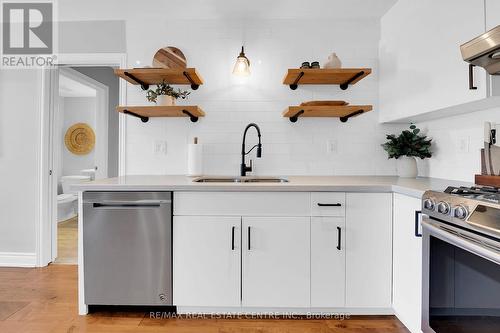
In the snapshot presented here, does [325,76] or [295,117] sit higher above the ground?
[325,76]

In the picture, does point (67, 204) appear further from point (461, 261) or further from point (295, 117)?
point (461, 261)

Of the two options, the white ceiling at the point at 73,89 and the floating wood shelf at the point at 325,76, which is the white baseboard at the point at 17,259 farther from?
the white ceiling at the point at 73,89

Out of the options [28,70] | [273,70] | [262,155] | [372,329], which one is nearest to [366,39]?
[273,70]

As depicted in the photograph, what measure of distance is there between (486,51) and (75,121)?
22.7 feet

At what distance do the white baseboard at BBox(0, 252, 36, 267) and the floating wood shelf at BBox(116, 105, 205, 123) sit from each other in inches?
65.2

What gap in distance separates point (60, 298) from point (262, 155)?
1.86 meters

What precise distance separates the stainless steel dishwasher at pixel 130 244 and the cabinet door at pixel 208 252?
0.07 metres

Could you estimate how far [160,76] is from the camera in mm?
2410

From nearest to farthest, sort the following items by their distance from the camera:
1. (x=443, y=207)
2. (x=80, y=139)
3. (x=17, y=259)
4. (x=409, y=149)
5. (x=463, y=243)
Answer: (x=463, y=243) → (x=443, y=207) → (x=409, y=149) → (x=17, y=259) → (x=80, y=139)

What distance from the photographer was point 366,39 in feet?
8.48

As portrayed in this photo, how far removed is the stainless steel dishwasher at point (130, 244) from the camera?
189 cm

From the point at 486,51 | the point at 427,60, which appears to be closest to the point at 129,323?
the point at 486,51

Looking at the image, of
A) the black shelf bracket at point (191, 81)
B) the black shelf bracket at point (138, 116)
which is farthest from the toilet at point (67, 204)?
the black shelf bracket at point (191, 81)

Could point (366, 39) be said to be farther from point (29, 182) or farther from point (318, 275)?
point (29, 182)
